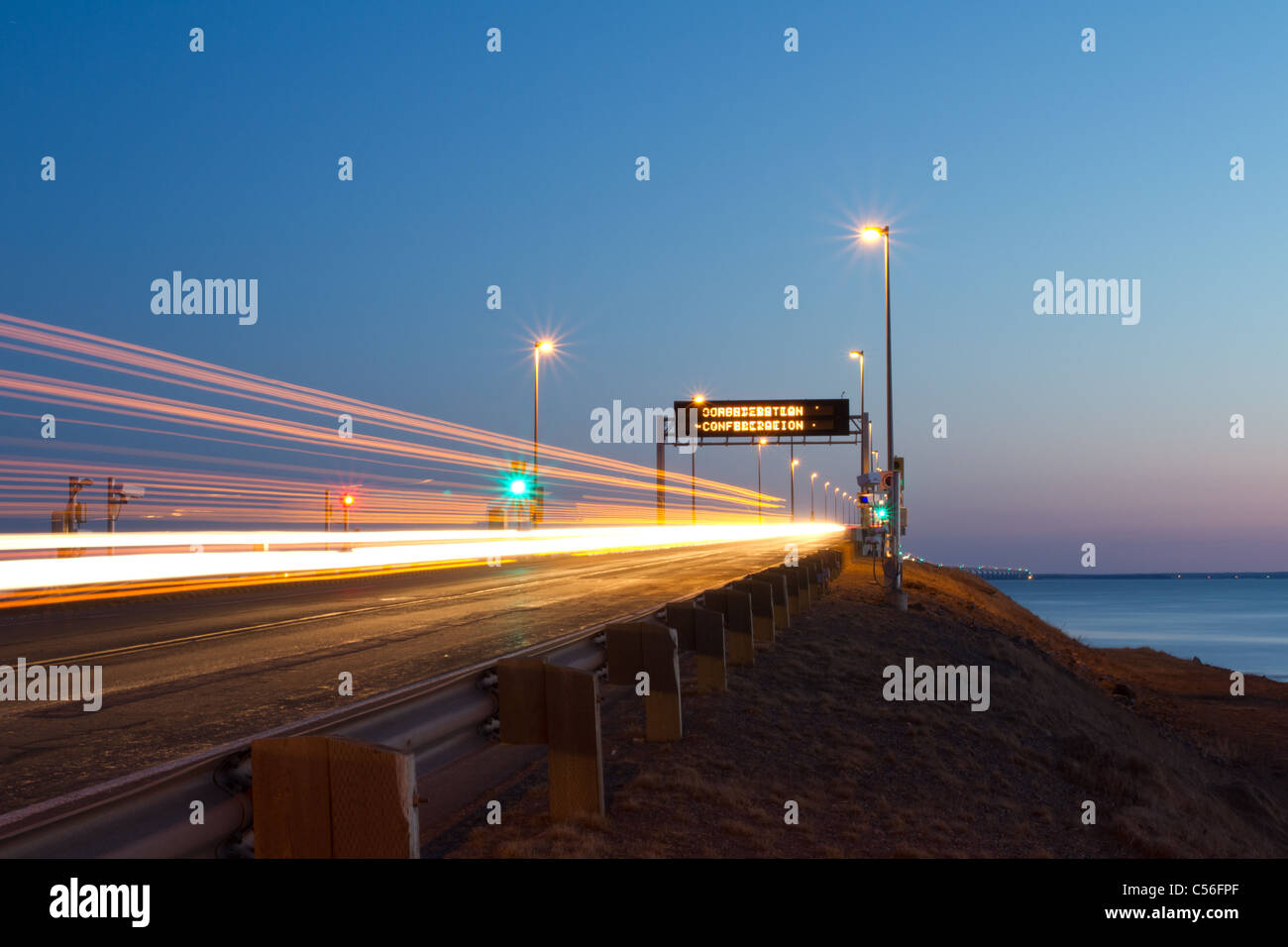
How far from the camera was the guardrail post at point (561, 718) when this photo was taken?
18.0 ft

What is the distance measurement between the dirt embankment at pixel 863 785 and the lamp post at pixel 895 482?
276 inches

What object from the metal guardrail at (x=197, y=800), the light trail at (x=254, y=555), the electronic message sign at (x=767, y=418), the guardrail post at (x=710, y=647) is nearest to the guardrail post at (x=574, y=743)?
the metal guardrail at (x=197, y=800)

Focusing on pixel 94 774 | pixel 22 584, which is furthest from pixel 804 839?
pixel 22 584

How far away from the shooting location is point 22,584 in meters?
19.2

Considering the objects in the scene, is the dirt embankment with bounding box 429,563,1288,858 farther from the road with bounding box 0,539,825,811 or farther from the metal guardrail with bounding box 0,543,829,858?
the road with bounding box 0,539,825,811

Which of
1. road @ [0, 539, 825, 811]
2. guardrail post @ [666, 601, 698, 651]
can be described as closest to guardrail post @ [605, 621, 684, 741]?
guardrail post @ [666, 601, 698, 651]

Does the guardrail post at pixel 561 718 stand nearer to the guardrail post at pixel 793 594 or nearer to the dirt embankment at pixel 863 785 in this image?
the dirt embankment at pixel 863 785

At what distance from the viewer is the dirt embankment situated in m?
5.87

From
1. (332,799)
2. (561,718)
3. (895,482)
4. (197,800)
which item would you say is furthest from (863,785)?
(895,482)

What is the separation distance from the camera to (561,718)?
218 inches

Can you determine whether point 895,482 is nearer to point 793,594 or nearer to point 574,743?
point 793,594

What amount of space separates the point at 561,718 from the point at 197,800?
97.6 inches

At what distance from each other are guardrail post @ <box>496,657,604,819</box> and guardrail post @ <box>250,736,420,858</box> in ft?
6.46
